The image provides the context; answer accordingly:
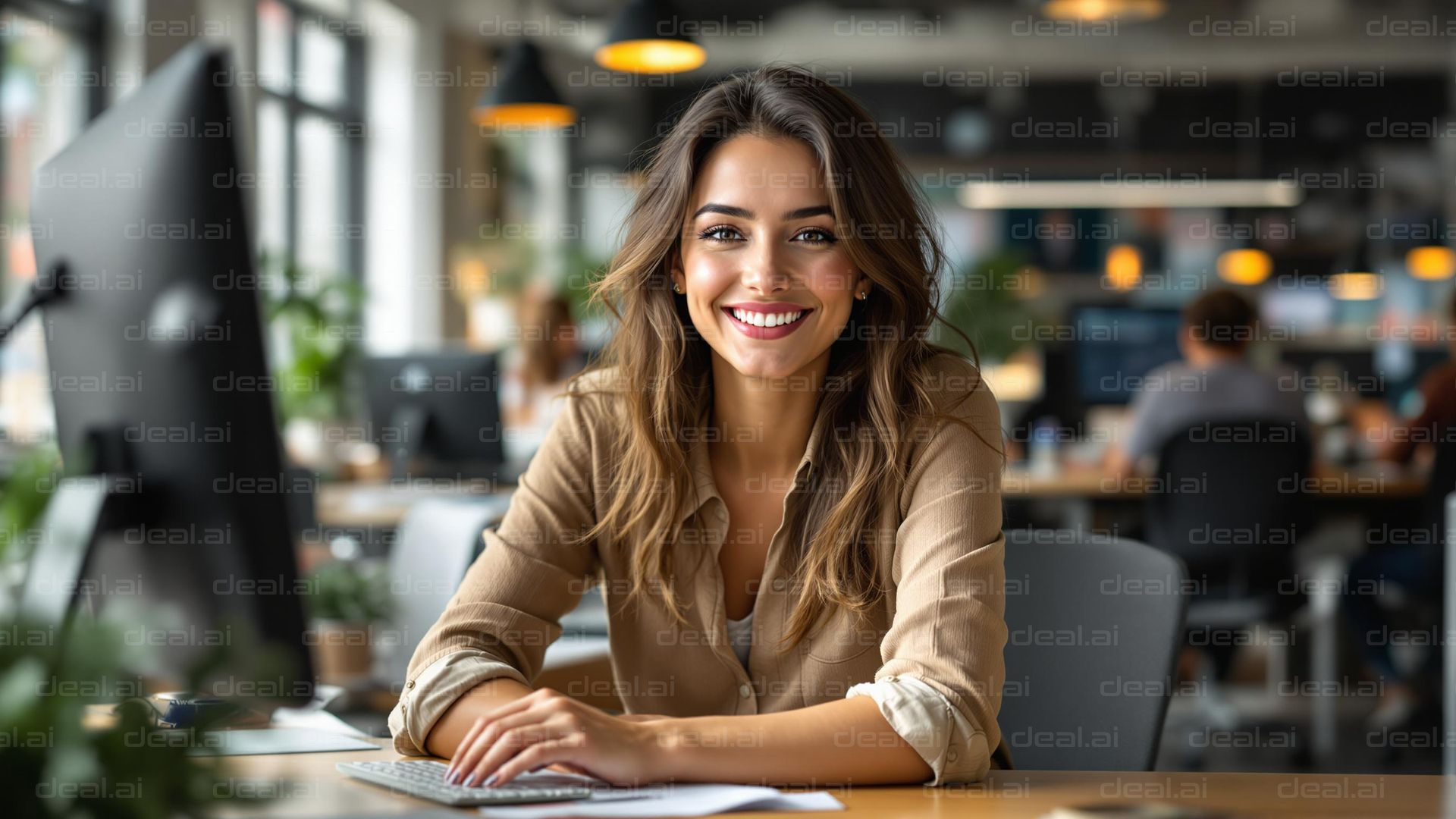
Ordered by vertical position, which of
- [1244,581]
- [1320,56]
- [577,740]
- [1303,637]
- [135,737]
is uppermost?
[1320,56]

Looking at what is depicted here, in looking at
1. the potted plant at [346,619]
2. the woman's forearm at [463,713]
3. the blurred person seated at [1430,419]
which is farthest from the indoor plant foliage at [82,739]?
the blurred person seated at [1430,419]

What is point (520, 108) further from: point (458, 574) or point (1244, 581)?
point (458, 574)

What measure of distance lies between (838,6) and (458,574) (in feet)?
20.2

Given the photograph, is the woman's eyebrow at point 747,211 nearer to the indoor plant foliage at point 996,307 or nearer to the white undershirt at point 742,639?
the white undershirt at point 742,639

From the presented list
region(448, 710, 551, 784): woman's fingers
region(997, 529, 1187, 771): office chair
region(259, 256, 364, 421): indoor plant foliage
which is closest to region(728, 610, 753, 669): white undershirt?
region(997, 529, 1187, 771): office chair

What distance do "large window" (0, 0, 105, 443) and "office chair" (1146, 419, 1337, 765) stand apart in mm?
3378

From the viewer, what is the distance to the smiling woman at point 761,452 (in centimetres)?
141

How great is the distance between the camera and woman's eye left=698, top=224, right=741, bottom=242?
1.49 meters

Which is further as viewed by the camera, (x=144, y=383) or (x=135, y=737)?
(x=144, y=383)

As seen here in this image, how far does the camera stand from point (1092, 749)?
4.71 ft

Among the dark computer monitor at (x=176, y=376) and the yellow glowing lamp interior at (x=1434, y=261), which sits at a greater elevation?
the yellow glowing lamp interior at (x=1434, y=261)

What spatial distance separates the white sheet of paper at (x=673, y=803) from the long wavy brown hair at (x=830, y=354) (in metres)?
0.38

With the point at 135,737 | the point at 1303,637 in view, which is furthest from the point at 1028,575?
the point at 1303,637

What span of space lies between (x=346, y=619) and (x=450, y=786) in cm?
240
